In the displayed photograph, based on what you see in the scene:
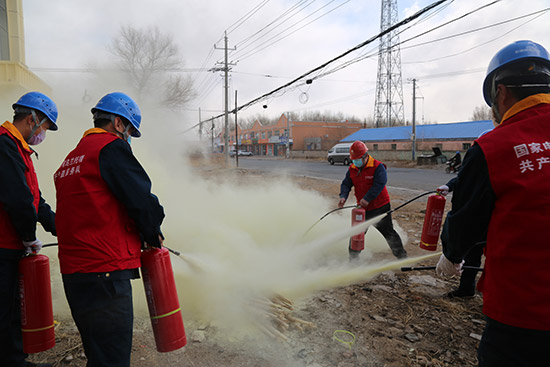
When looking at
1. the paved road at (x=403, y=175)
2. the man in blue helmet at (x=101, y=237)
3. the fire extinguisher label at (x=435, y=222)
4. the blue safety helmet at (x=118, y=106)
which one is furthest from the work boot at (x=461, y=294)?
the paved road at (x=403, y=175)

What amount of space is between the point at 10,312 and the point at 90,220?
52.4 inches

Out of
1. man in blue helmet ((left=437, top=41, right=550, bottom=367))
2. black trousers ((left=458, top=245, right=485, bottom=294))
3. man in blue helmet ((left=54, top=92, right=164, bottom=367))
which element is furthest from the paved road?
man in blue helmet ((left=54, top=92, right=164, bottom=367))

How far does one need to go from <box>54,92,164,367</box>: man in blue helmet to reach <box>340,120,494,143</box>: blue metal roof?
3746 centimetres

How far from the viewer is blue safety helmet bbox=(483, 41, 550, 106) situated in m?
1.57

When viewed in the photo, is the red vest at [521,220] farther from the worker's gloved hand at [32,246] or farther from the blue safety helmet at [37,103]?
the blue safety helmet at [37,103]

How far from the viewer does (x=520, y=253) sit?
1347 mm

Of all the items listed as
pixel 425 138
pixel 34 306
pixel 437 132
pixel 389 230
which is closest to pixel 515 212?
pixel 34 306

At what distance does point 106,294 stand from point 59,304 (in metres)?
2.47

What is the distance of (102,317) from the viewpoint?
180 centimetres

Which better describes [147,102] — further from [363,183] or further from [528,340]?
[528,340]

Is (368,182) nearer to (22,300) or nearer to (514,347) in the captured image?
(514,347)

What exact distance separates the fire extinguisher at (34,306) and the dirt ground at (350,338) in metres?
0.46

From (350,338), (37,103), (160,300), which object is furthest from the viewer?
(350,338)

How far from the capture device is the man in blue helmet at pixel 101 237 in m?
1.80
